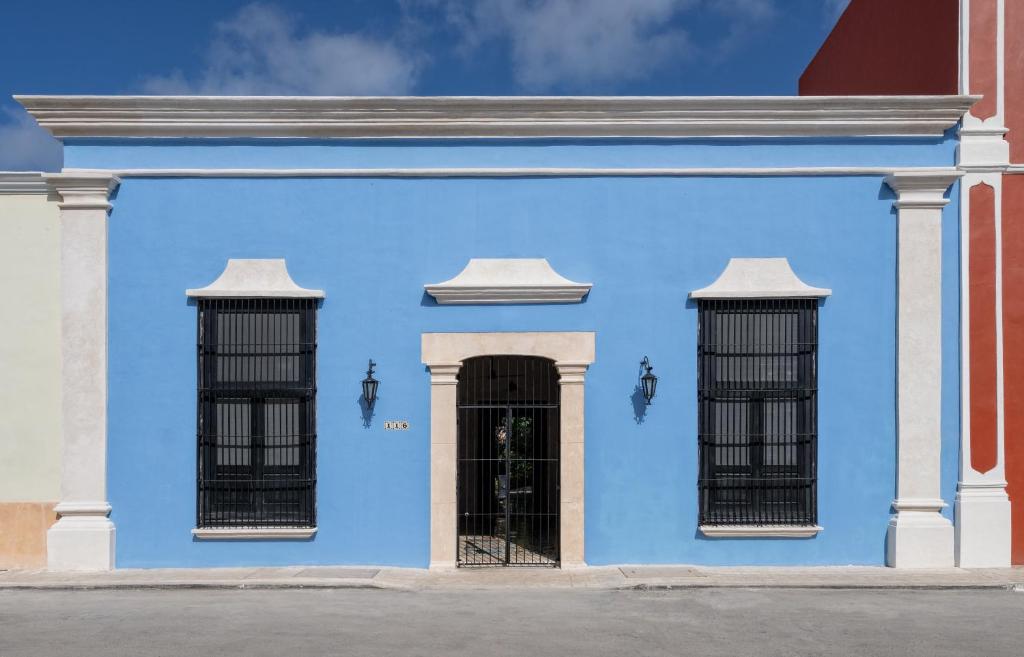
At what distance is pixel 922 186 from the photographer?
28.5 feet

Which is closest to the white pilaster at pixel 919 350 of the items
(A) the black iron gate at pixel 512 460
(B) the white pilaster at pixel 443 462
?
(A) the black iron gate at pixel 512 460

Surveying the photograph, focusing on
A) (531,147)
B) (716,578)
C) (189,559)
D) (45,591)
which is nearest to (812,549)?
(716,578)

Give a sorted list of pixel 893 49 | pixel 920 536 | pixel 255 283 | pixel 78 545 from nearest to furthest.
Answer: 1. pixel 78 545
2. pixel 920 536
3. pixel 255 283
4. pixel 893 49

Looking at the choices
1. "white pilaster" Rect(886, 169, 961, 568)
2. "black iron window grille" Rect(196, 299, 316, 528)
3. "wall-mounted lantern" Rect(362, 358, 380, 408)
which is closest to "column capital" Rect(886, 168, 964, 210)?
"white pilaster" Rect(886, 169, 961, 568)

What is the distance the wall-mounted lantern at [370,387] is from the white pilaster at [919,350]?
540 centimetres

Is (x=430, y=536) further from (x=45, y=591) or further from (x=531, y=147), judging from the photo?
(x=531, y=147)

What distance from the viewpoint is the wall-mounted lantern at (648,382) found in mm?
8562

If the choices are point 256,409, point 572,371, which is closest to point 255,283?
point 256,409

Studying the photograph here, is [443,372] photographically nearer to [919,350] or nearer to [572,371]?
[572,371]

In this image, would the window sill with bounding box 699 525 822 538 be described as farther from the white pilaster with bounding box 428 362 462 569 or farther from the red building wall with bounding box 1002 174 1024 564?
the white pilaster with bounding box 428 362 462 569

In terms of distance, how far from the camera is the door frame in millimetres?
8570

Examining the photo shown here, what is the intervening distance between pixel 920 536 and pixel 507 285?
4.92 meters

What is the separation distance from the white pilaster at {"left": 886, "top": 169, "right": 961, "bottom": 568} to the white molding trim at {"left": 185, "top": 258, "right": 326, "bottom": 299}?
6.04 m

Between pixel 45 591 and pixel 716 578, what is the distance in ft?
20.7
